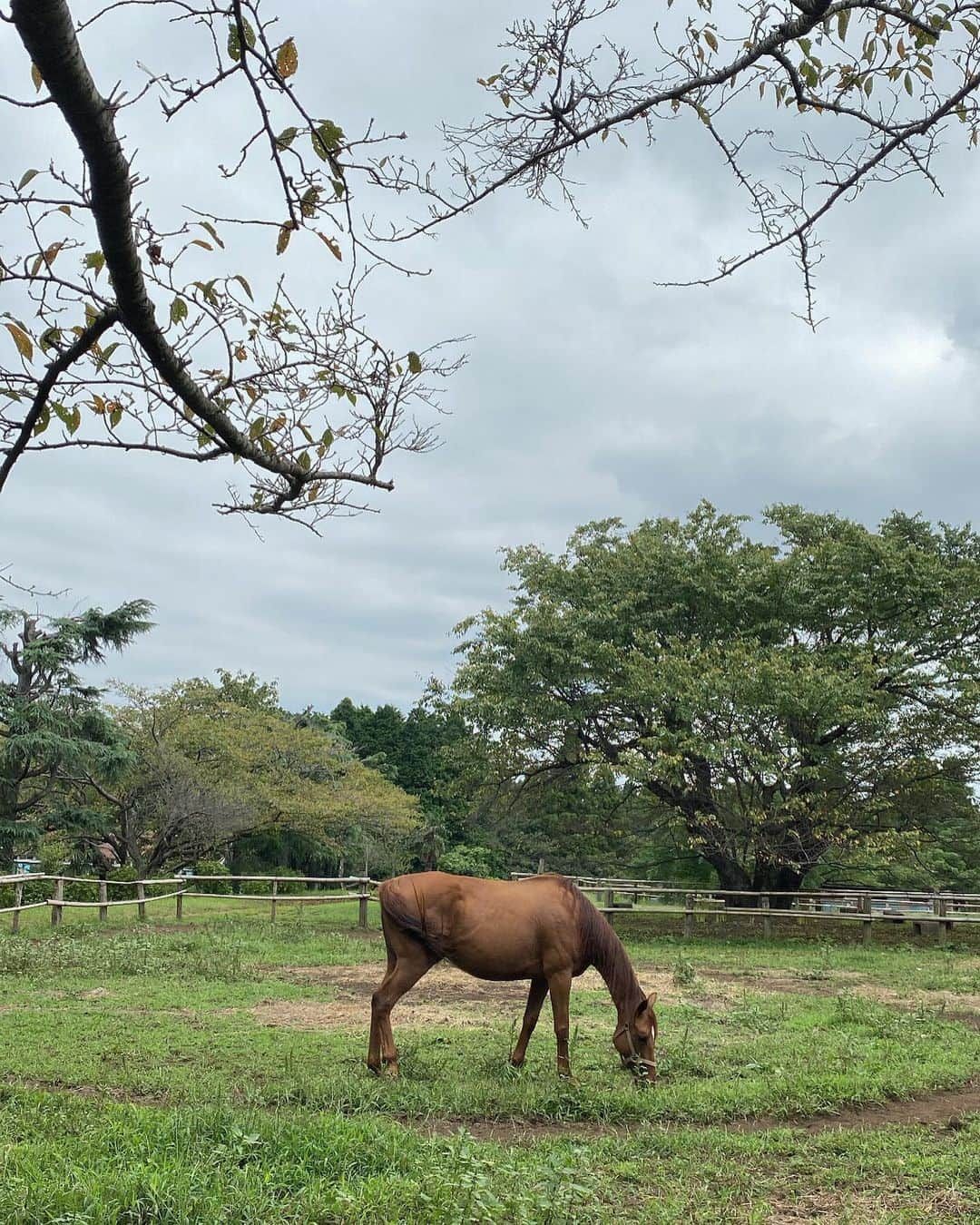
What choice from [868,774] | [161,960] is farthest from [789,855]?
[161,960]

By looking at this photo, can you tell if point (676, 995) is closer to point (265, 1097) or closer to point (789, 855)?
point (265, 1097)

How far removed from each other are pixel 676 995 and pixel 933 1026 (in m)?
2.66

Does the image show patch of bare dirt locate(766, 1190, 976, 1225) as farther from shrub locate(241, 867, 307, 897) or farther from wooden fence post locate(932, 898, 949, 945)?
shrub locate(241, 867, 307, 897)

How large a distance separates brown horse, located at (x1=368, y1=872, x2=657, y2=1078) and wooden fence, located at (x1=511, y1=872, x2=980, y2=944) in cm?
924

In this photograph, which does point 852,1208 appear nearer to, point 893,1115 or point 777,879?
point 893,1115

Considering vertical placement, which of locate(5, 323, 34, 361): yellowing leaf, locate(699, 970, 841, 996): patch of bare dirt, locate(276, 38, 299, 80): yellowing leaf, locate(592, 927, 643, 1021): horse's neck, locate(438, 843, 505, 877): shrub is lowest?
locate(699, 970, 841, 996): patch of bare dirt

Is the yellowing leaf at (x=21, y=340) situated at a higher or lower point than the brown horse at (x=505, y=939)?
higher

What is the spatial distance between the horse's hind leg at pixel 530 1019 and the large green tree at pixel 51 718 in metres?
15.3

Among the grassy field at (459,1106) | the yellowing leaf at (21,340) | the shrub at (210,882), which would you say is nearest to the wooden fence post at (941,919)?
the grassy field at (459,1106)

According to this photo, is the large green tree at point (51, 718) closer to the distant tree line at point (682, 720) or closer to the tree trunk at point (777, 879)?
the distant tree line at point (682, 720)

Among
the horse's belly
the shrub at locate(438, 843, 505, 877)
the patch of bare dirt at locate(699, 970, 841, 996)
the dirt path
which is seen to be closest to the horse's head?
the horse's belly

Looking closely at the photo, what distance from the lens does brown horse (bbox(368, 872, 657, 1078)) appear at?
655cm

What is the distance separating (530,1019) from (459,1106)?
3.98 feet

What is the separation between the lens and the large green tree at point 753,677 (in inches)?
634
